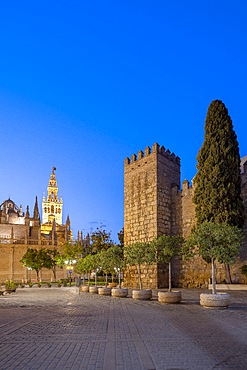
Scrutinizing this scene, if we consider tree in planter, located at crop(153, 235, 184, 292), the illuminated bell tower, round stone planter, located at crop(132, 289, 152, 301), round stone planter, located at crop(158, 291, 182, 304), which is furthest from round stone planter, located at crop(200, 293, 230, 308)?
the illuminated bell tower

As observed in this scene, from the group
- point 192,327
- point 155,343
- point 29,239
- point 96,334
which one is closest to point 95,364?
point 155,343

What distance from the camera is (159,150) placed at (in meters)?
33.8

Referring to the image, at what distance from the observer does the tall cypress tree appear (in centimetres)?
2692

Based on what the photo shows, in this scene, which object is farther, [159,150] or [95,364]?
[159,150]

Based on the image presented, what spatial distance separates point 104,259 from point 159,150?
37.1 feet

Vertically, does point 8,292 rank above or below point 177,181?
below

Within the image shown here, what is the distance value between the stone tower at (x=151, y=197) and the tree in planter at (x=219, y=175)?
14.8ft

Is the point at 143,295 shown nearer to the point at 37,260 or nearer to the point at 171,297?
the point at 171,297

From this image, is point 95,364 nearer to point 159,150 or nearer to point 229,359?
point 229,359

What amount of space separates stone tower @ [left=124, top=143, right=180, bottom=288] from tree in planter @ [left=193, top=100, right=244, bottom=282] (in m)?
4.52

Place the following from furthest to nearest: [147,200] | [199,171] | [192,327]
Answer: [147,200], [199,171], [192,327]

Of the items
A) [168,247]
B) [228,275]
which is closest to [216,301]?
[168,247]

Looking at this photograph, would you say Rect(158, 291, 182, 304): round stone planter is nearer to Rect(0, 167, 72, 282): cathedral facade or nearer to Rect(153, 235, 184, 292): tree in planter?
Rect(153, 235, 184, 292): tree in planter

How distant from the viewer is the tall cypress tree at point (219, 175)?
1060 inches
